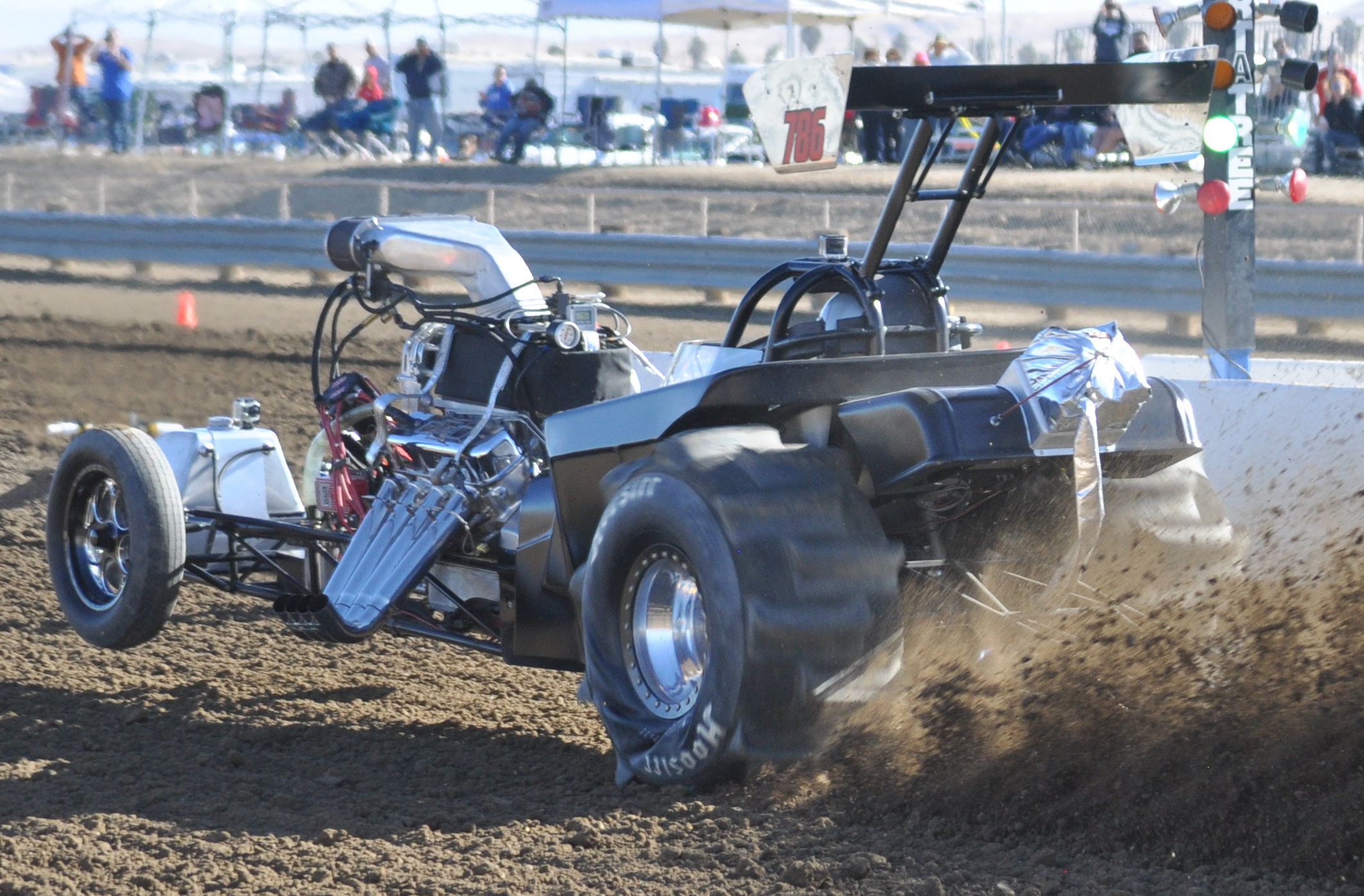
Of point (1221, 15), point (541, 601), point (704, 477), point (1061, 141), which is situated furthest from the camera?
point (1061, 141)

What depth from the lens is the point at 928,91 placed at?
4055 millimetres

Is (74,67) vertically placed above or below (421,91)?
above

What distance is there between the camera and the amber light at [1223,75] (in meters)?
7.27

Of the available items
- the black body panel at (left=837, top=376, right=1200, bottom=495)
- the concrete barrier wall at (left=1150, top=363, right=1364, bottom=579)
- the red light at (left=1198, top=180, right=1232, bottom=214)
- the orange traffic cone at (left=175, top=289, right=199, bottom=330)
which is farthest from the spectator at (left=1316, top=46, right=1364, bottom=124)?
the black body panel at (left=837, top=376, right=1200, bottom=495)

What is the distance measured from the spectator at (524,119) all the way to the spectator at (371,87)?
2223mm

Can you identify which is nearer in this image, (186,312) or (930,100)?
(930,100)

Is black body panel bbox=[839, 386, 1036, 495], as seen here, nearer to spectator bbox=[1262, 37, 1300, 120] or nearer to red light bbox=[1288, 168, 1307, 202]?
red light bbox=[1288, 168, 1307, 202]

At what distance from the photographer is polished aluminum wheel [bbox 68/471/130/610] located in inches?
217

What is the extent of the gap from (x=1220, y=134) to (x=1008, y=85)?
3.64 m

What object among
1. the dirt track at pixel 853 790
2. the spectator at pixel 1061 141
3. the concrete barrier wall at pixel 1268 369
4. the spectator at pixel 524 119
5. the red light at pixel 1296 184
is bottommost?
the dirt track at pixel 853 790

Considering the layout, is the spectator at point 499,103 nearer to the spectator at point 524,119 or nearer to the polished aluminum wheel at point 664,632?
the spectator at point 524,119

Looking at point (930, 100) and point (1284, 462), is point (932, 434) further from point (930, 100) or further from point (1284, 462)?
point (1284, 462)

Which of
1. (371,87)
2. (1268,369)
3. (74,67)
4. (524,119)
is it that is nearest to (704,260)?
(524,119)

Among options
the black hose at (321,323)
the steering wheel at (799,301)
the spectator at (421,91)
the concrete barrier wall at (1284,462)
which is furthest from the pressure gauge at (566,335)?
the spectator at (421,91)
